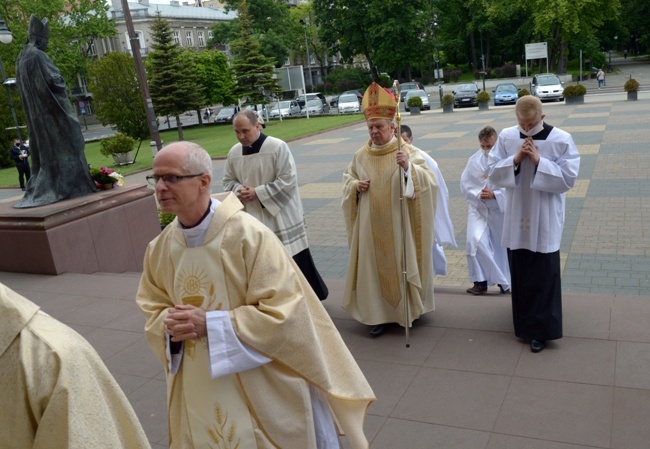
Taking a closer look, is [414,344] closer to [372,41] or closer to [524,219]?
[524,219]

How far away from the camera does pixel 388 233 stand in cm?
533

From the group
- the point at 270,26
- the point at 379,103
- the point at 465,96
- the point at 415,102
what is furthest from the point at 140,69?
the point at 270,26

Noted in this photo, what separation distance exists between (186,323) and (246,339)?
0.26 meters

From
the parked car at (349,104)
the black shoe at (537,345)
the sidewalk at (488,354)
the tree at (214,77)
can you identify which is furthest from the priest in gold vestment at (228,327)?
the tree at (214,77)

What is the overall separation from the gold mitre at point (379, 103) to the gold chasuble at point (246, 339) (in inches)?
97.5

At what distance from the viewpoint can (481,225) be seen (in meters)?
6.48

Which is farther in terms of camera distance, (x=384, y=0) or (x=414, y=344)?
(x=384, y=0)

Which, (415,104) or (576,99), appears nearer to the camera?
(576,99)

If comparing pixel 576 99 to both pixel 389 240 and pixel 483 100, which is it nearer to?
pixel 483 100

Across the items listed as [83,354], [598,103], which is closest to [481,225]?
[83,354]

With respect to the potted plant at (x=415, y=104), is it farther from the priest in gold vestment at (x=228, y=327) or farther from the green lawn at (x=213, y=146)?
the priest in gold vestment at (x=228, y=327)

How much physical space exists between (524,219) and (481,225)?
1.65m

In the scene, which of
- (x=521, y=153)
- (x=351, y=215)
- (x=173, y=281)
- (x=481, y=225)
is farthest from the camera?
(x=481, y=225)

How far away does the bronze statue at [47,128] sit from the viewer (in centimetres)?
793
